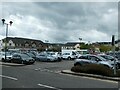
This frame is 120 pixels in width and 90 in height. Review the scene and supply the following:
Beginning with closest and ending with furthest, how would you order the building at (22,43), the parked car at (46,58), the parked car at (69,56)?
1. the parked car at (46,58)
2. the parked car at (69,56)
3. the building at (22,43)

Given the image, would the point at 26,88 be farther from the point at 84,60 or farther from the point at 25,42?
the point at 25,42

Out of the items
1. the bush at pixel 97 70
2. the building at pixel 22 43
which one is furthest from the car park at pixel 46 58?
the building at pixel 22 43

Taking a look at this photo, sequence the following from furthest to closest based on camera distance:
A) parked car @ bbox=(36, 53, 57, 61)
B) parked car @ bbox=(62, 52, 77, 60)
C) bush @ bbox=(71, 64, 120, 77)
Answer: parked car @ bbox=(62, 52, 77, 60)
parked car @ bbox=(36, 53, 57, 61)
bush @ bbox=(71, 64, 120, 77)

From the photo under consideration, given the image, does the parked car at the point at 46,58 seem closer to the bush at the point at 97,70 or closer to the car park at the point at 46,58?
the car park at the point at 46,58

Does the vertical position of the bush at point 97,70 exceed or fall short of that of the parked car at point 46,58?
it falls short

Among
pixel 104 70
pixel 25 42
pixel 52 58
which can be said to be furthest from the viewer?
pixel 25 42

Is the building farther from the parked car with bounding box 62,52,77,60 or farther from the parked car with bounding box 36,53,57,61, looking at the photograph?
the parked car with bounding box 36,53,57,61

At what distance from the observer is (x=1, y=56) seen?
48.5 m

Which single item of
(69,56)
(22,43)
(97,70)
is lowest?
(97,70)

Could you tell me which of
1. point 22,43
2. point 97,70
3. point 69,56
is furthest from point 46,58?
point 22,43

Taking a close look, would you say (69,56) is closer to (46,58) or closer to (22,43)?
(46,58)

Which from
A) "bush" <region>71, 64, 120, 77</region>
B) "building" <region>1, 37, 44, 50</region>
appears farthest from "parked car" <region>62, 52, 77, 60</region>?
"building" <region>1, 37, 44, 50</region>

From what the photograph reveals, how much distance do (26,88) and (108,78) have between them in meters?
7.39

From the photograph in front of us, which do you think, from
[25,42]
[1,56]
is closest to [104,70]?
[1,56]
